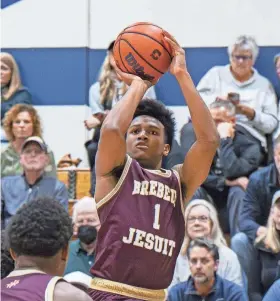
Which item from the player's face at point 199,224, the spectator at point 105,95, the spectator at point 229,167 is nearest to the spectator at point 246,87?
the spectator at point 229,167

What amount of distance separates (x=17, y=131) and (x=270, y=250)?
2638mm

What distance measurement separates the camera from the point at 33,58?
9609 millimetres

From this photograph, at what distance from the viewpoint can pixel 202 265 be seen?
667 cm

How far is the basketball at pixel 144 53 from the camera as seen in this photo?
4.78m

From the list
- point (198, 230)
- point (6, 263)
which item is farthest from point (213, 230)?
point (6, 263)

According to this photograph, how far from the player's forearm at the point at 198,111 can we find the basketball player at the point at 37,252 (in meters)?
1.23

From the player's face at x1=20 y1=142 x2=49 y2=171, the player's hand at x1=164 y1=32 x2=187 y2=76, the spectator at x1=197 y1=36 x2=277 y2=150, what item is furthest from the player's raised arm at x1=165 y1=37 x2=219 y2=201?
the spectator at x1=197 y1=36 x2=277 y2=150

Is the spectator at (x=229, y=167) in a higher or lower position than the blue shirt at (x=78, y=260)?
higher

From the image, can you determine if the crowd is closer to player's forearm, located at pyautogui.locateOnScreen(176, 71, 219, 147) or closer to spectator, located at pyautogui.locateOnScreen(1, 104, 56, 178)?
spectator, located at pyautogui.locateOnScreen(1, 104, 56, 178)

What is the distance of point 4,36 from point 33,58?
360mm

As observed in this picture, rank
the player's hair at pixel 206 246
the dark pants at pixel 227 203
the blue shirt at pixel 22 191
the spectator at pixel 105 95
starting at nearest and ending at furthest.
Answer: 1. the player's hair at pixel 206 246
2. the dark pants at pixel 227 203
3. the blue shirt at pixel 22 191
4. the spectator at pixel 105 95

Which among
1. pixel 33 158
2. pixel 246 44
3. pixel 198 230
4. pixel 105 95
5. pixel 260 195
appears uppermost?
pixel 246 44

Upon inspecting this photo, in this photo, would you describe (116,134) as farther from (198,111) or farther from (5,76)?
(5,76)

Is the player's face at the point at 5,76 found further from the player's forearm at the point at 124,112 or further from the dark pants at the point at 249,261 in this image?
the player's forearm at the point at 124,112
